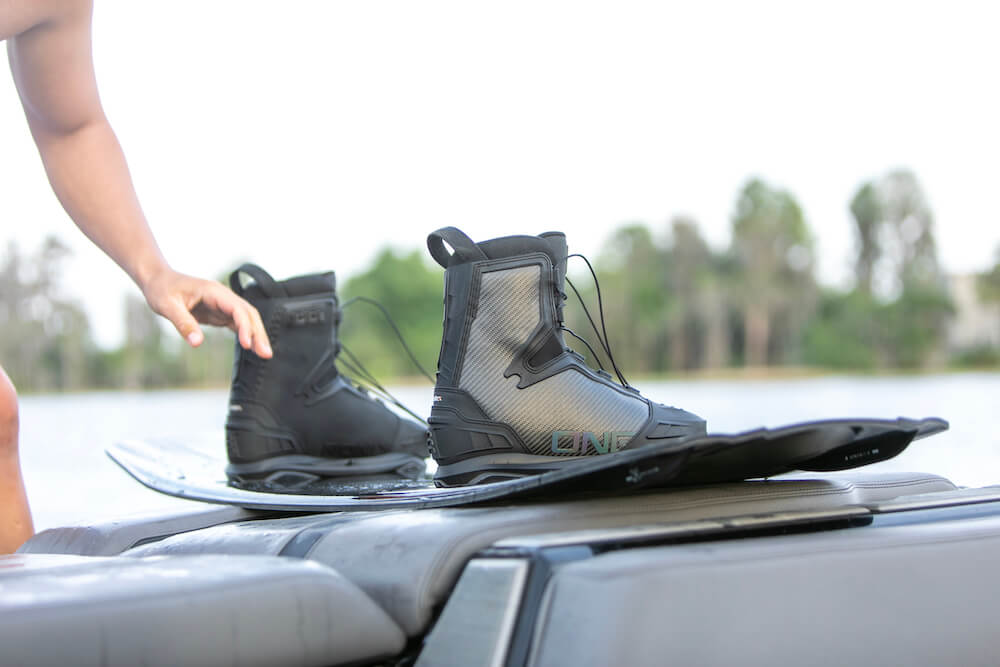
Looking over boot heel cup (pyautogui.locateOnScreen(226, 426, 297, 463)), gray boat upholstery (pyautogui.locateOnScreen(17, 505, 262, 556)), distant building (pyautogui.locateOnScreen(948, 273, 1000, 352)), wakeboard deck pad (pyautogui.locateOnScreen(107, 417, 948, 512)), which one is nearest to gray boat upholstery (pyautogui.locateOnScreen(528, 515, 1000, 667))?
wakeboard deck pad (pyautogui.locateOnScreen(107, 417, 948, 512))

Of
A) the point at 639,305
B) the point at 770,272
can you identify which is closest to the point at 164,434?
the point at 770,272

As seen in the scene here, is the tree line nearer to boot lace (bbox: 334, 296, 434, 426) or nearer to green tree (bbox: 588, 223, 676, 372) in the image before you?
green tree (bbox: 588, 223, 676, 372)

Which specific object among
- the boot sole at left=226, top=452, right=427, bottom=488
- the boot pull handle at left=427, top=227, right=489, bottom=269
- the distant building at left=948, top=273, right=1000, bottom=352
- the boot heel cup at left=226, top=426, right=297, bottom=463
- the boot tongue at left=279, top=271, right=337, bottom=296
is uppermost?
the boot pull handle at left=427, top=227, right=489, bottom=269

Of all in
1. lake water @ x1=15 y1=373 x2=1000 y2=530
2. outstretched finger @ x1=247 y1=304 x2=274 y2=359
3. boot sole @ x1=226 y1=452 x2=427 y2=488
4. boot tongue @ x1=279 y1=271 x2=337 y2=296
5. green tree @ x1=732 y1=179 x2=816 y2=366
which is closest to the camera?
outstretched finger @ x1=247 y1=304 x2=274 y2=359

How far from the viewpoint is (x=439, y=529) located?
2.69ft

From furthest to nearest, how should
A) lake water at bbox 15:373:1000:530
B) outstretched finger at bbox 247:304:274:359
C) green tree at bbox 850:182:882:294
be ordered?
green tree at bbox 850:182:882:294 < lake water at bbox 15:373:1000:530 < outstretched finger at bbox 247:304:274:359

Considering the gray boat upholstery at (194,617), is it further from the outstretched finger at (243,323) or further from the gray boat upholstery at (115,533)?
the gray boat upholstery at (115,533)

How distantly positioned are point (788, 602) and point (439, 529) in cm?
30

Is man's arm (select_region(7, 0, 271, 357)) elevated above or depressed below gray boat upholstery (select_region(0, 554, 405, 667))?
above

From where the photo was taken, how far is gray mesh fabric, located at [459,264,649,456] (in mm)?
1285

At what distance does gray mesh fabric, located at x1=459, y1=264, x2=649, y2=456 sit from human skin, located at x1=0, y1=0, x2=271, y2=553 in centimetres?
34

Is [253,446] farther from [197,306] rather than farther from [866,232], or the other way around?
[866,232]

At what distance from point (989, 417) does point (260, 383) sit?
19.7ft

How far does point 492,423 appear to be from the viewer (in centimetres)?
→ 131
